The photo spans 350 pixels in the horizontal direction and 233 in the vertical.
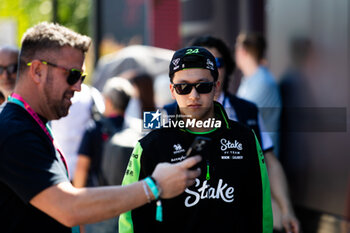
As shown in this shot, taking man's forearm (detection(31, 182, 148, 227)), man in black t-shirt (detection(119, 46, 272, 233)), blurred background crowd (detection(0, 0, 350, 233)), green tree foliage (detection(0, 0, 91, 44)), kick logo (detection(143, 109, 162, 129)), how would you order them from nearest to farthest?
man's forearm (detection(31, 182, 148, 227))
man in black t-shirt (detection(119, 46, 272, 233))
kick logo (detection(143, 109, 162, 129))
blurred background crowd (detection(0, 0, 350, 233))
green tree foliage (detection(0, 0, 91, 44))

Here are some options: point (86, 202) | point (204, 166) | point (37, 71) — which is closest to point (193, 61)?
point (204, 166)

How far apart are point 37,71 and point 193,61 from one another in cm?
81

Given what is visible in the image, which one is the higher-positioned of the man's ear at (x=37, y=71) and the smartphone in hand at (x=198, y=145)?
the man's ear at (x=37, y=71)

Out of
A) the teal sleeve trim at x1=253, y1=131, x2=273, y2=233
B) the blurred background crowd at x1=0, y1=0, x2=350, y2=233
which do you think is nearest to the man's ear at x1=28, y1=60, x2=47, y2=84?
the teal sleeve trim at x1=253, y1=131, x2=273, y2=233

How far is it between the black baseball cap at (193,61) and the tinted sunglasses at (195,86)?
0.07 m

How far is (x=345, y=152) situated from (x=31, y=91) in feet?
11.5

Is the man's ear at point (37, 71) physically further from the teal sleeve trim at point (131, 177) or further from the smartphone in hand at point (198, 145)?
the smartphone in hand at point (198, 145)

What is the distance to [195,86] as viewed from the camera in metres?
2.56

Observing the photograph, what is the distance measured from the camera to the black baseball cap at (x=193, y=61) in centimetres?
256

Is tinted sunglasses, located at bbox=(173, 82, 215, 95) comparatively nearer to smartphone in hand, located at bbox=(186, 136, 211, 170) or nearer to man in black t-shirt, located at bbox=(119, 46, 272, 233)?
man in black t-shirt, located at bbox=(119, 46, 272, 233)

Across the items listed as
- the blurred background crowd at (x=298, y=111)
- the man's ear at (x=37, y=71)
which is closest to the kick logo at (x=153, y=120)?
the man's ear at (x=37, y=71)

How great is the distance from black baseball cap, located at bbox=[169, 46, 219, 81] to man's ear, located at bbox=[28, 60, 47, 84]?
26.4 inches

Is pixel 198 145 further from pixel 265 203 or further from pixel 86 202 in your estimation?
pixel 265 203

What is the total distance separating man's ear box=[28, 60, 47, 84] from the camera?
2.51m
